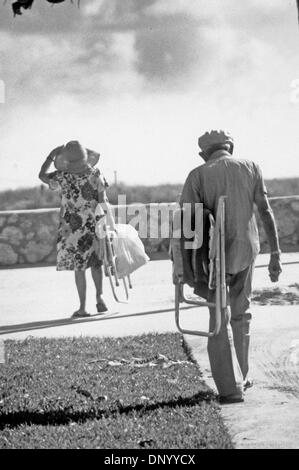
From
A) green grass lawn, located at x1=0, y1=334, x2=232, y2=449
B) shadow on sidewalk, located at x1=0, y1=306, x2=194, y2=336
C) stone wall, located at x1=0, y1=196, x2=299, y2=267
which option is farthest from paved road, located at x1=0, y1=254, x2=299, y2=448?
stone wall, located at x1=0, y1=196, x2=299, y2=267

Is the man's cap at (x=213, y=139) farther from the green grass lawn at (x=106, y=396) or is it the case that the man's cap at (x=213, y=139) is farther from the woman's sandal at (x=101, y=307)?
the woman's sandal at (x=101, y=307)

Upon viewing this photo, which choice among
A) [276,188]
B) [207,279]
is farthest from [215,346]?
[276,188]

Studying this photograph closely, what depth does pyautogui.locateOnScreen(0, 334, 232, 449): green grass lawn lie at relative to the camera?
535cm

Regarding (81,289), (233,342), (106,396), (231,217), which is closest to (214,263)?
(231,217)

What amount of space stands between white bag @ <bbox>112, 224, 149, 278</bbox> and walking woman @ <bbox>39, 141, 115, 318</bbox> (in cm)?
34

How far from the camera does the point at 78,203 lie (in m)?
9.44

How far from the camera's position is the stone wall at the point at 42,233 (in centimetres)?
1531

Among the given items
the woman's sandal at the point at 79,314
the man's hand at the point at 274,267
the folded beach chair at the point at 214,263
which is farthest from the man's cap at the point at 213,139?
the woman's sandal at the point at 79,314

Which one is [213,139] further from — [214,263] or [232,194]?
[214,263]

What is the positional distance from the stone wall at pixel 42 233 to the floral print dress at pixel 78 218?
5589 mm

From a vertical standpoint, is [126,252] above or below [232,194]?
below

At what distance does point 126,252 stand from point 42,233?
6.65 meters

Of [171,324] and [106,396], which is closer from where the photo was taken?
[106,396]

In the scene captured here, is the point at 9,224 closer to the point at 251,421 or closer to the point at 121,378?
the point at 121,378
